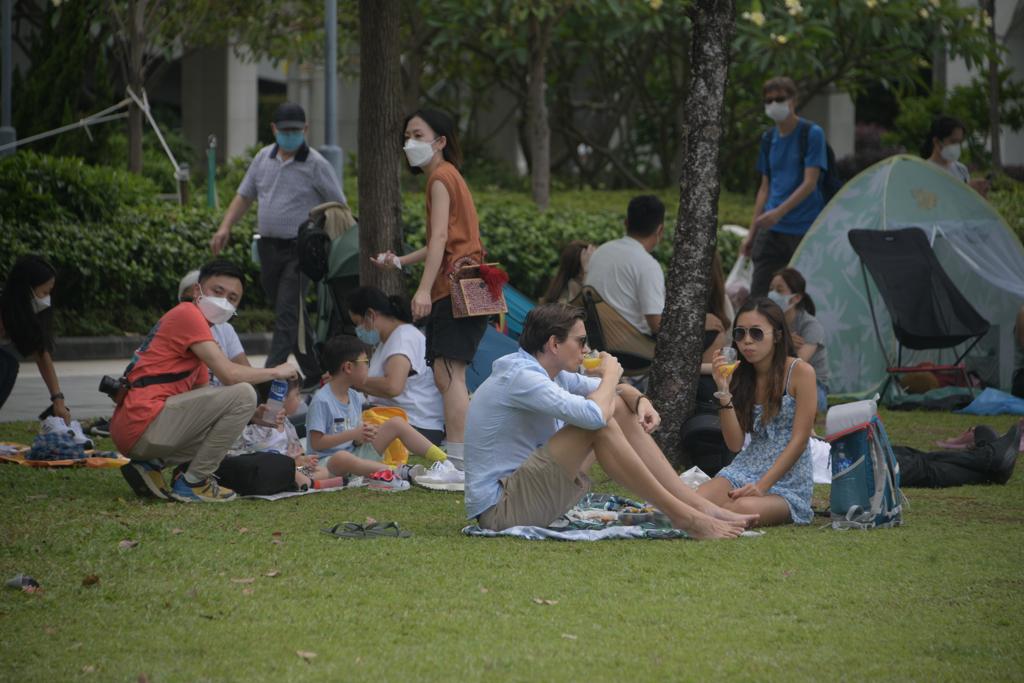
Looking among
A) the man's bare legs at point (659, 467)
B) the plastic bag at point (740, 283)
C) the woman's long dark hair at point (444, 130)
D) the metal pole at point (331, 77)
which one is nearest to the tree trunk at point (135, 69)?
the metal pole at point (331, 77)

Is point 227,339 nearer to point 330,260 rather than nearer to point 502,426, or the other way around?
point 330,260

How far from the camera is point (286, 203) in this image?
10.3 metres

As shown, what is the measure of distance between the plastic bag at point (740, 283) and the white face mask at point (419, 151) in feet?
13.9

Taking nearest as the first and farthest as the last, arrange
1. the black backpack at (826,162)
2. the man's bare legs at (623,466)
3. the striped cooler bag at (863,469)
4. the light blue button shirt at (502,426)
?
the man's bare legs at (623,466) → the light blue button shirt at (502,426) → the striped cooler bag at (863,469) → the black backpack at (826,162)

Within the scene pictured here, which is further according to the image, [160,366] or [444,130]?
[444,130]

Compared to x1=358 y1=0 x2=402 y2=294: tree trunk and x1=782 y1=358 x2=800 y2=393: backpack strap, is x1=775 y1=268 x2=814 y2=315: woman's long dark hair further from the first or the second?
x1=782 y1=358 x2=800 y2=393: backpack strap

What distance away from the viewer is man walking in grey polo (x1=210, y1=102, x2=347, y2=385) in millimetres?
10211

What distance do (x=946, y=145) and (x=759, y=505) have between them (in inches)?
240

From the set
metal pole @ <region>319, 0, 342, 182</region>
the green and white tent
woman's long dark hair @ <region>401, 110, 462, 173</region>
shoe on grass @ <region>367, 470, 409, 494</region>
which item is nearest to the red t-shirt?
shoe on grass @ <region>367, 470, 409, 494</region>

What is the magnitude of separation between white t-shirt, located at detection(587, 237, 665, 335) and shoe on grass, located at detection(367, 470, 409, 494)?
81.9 inches

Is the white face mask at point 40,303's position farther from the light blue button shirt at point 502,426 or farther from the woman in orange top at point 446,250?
the light blue button shirt at point 502,426

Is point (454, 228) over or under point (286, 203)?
over

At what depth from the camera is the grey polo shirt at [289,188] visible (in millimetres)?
10289

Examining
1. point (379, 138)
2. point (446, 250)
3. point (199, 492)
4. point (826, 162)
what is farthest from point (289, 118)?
point (199, 492)
